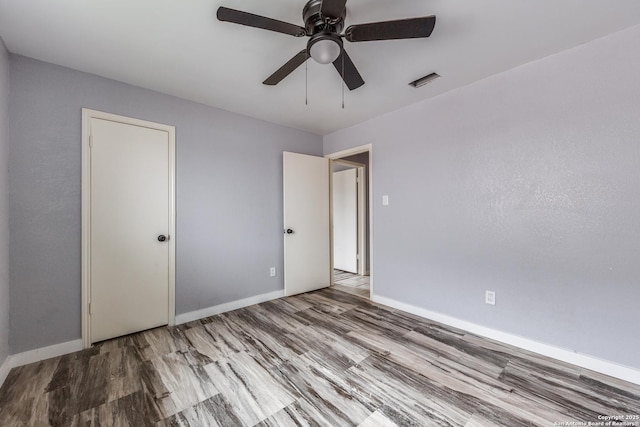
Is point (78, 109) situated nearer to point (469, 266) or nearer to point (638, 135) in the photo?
point (469, 266)

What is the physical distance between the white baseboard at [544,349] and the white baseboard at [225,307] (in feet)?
5.79

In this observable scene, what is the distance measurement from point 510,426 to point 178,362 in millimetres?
2228

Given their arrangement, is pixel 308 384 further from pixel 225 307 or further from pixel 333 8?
pixel 333 8

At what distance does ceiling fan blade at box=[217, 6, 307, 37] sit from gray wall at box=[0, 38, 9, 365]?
1.83 meters

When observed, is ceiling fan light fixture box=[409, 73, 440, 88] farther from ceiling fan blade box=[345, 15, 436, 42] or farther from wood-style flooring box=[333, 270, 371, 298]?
wood-style flooring box=[333, 270, 371, 298]

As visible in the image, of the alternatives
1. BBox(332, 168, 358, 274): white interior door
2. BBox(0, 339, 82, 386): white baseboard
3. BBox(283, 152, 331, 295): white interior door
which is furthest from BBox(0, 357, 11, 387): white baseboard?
BBox(332, 168, 358, 274): white interior door

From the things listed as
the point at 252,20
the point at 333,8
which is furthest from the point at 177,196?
the point at 333,8

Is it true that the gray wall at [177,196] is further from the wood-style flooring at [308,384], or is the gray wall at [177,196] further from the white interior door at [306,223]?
the wood-style flooring at [308,384]

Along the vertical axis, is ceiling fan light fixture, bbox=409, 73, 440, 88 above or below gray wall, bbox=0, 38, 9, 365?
above

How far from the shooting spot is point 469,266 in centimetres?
243

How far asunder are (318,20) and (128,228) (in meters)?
2.37

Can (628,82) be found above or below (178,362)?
above

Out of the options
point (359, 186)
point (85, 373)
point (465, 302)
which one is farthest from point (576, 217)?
point (85, 373)

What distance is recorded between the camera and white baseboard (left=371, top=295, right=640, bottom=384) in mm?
1714
